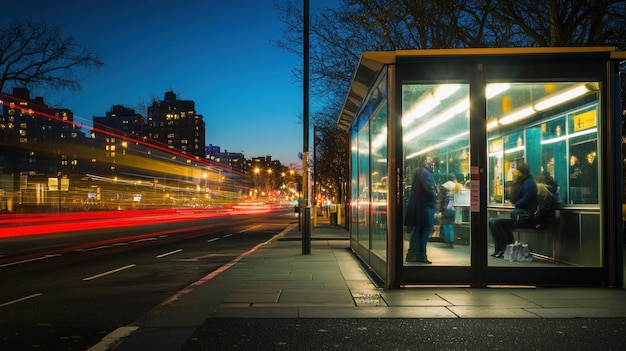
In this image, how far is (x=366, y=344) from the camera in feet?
19.4

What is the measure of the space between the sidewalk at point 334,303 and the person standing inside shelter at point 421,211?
782 mm

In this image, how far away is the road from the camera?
22.9 ft

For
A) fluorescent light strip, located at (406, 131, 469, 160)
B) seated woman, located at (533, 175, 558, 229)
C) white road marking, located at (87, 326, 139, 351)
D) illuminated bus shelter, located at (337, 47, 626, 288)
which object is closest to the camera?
white road marking, located at (87, 326, 139, 351)

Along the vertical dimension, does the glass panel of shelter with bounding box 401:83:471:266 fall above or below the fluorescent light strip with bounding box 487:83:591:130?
below

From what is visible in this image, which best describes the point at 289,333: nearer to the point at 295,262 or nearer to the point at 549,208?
the point at 549,208

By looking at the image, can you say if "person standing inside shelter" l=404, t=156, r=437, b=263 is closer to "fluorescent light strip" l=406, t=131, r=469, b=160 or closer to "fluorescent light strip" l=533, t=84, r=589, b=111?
"fluorescent light strip" l=406, t=131, r=469, b=160

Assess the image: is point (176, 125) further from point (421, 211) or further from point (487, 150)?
point (487, 150)

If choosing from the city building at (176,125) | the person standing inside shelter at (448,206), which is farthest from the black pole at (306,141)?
the city building at (176,125)

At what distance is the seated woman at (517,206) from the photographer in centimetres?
1030

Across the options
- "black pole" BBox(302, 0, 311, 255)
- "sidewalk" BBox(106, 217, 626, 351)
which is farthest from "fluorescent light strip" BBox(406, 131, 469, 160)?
"black pole" BBox(302, 0, 311, 255)

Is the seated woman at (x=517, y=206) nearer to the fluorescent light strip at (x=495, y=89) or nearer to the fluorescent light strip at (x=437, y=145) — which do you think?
the fluorescent light strip at (x=437, y=145)

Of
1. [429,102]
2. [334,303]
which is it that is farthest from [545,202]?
[334,303]

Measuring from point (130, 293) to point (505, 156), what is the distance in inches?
311

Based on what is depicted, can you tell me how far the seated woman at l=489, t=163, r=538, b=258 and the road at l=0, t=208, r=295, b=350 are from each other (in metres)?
5.86
